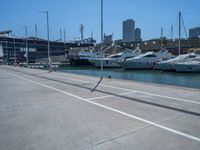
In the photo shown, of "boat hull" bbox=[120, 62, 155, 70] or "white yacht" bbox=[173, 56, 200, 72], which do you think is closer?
"white yacht" bbox=[173, 56, 200, 72]

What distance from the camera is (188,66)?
42.2 meters

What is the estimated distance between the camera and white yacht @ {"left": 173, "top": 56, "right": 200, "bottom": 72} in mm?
41906

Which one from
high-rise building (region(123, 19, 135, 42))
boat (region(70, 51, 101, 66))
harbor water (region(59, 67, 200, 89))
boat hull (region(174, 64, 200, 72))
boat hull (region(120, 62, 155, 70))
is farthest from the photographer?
high-rise building (region(123, 19, 135, 42))

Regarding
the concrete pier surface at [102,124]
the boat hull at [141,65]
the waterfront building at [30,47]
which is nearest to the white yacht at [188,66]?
the boat hull at [141,65]

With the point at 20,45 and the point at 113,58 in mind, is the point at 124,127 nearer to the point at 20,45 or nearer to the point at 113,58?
the point at 113,58

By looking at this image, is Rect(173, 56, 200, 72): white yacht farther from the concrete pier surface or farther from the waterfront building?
the waterfront building

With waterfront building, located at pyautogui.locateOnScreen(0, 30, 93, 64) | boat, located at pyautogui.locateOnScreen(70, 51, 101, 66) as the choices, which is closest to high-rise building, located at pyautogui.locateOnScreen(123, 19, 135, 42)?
waterfront building, located at pyautogui.locateOnScreen(0, 30, 93, 64)

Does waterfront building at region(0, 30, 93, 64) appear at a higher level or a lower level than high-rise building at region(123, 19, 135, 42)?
lower

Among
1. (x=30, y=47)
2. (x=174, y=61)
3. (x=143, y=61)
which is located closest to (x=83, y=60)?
(x=143, y=61)

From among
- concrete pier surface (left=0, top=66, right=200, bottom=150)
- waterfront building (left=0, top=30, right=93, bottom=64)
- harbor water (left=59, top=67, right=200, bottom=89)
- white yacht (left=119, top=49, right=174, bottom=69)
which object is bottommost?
harbor water (left=59, top=67, right=200, bottom=89)

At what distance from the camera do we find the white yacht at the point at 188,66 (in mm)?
41906

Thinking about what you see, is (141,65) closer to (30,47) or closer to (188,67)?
(188,67)

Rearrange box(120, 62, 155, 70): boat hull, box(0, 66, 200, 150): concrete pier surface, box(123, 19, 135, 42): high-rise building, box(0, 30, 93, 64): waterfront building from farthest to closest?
box(123, 19, 135, 42): high-rise building, box(0, 30, 93, 64): waterfront building, box(120, 62, 155, 70): boat hull, box(0, 66, 200, 150): concrete pier surface

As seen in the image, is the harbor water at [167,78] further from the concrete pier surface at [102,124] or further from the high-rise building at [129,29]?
the high-rise building at [129,29]
